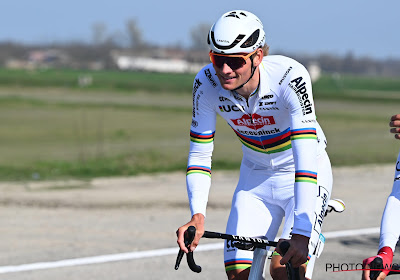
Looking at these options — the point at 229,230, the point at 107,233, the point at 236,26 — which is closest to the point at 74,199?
the point at 107,233

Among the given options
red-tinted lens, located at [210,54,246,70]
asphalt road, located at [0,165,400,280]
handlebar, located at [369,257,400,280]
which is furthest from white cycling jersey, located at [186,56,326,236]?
asphalt road, located at [0,165,400,280]

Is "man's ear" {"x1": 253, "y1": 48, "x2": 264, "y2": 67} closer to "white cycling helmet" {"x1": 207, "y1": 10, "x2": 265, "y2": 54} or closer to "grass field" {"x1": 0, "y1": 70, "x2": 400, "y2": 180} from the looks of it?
"white cycling helmet" {"x1": 207, "y1": 10, "x2": 265, "y2": 54}

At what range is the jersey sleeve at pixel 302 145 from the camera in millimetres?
4375

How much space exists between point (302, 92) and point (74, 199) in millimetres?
7963

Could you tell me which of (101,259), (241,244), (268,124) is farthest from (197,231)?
(101,259)

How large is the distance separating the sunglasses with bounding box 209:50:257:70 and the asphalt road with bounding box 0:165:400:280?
5.74 feet

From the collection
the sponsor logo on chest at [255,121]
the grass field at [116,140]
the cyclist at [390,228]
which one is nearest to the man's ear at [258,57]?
the sponsor logo on chest at [255,121]

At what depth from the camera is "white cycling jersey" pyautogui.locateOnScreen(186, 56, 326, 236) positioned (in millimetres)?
4547

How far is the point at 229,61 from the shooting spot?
14.4 ft

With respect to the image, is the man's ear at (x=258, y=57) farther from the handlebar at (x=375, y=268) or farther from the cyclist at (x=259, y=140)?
the handlebar at (x=375, y=268)

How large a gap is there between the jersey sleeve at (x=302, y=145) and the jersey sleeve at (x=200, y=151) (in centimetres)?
53

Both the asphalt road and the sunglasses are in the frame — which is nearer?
the sunglasses

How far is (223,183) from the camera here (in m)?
13.9

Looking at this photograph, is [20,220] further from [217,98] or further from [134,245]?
[217,98]
